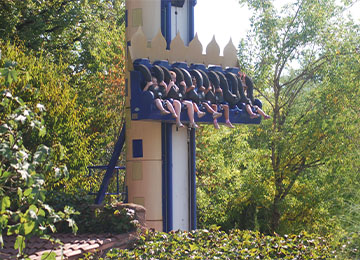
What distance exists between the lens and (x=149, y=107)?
8.36 meters

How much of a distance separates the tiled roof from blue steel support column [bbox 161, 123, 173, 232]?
108 cm

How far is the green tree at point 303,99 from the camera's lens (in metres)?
12.8

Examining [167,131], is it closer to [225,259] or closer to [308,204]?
[225,259]

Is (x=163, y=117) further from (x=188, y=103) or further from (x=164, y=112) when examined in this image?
(x=188, y=103)

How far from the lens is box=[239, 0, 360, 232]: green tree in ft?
42.0

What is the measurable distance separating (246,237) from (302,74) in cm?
711

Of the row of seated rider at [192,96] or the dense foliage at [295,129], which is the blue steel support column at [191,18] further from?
the dense foliage at [295,129]

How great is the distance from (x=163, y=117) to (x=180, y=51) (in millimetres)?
1384

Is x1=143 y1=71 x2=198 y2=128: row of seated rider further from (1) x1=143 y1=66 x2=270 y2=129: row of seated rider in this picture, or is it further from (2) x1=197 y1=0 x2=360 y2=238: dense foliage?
(2) x1=197 y1=0 x2=360 y2=238: dense foliage

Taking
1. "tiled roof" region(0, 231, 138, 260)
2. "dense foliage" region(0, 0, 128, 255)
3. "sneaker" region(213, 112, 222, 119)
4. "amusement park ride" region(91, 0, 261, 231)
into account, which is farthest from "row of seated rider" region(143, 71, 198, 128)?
"tiled roof" region(0, 231, 138, 260)

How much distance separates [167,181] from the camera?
9.01 metres

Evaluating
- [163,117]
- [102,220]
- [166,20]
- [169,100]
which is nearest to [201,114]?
[169,100]

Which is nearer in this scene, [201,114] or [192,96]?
[201,114]

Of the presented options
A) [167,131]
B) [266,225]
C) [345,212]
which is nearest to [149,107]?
[167,131]
